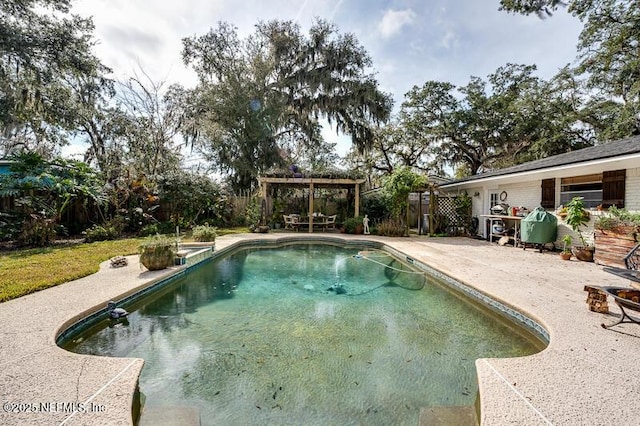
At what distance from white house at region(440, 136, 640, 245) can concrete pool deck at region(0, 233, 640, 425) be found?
415 cm

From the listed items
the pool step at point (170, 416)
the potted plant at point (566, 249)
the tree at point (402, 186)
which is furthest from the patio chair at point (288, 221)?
the pool step at point (170, 416)

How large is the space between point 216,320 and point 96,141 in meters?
18.2

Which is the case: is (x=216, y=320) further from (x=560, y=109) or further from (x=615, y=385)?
(x=560, y=109)

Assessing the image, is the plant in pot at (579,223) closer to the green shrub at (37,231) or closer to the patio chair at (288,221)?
the patio chair at (288,221)

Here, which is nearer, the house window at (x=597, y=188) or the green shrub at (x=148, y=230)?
the house window at (x=597, y=188)

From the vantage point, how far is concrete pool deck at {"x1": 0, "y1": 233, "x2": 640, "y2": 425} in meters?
1.73

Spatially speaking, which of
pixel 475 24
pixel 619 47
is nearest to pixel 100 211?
pixel 475 24

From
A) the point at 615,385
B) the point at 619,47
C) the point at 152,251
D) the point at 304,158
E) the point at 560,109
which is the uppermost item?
the point at 619,47

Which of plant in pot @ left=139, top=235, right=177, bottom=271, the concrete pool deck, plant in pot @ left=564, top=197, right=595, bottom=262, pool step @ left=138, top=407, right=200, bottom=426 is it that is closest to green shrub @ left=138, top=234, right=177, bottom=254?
plant in pot @ left=139, top=235, right=177, bottom=271

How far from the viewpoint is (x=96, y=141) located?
16.8 m

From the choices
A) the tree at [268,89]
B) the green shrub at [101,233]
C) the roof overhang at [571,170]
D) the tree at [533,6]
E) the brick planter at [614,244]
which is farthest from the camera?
the tree at [268,89]

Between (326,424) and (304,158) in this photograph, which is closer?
(326,424)

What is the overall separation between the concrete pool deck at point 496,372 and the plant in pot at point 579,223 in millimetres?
3303

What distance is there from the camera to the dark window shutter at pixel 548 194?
27.0 ft
